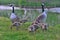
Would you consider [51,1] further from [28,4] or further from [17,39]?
[17,39]

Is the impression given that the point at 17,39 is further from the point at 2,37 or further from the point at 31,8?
the point at 31,8

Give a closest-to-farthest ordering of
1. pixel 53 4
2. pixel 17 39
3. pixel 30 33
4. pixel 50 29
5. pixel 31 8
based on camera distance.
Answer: pixel 17 39
pixel 30 33
pixel 50 29
pixel 31 8
pixel 53 4

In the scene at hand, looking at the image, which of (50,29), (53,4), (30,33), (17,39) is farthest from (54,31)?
(53,4)

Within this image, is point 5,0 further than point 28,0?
Yes

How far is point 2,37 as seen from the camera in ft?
25.7

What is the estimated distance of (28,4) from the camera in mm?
19406

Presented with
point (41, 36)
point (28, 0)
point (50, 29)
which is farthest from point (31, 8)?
point (41, 36)

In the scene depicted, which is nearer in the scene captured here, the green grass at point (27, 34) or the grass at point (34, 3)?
the green grass at point (27, 34)

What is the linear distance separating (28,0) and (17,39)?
1140cm

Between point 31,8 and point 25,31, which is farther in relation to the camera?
point 31,8

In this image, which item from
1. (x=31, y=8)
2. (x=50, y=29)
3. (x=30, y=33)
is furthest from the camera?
(x=31, y=8)

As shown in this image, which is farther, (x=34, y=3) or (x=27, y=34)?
(x=34, y=3)

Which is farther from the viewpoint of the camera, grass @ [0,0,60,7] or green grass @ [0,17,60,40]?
grass @ [0,0,60,7]

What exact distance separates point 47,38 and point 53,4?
40.9ft
